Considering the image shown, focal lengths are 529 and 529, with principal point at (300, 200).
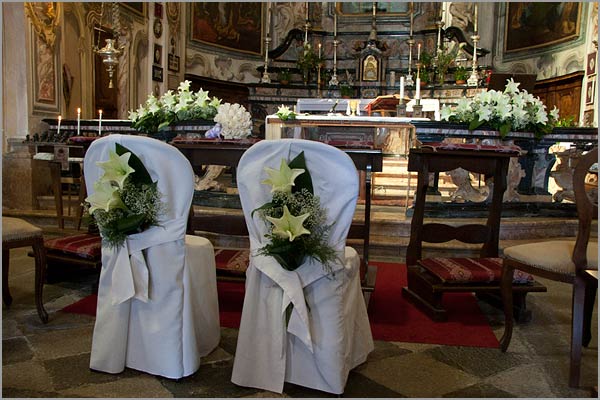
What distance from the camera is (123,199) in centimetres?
214

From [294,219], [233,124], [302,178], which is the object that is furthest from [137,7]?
[294,219]

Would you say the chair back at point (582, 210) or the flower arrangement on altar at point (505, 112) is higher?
the flower arrangement on altar at point (505, 112)

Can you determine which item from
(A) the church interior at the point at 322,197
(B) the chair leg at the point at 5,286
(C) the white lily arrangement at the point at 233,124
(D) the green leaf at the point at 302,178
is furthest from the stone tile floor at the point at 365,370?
(C) the white lily arrangement at the point at 233,124

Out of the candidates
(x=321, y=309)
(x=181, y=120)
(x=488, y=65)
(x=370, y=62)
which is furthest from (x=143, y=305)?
(x=488, y=65)

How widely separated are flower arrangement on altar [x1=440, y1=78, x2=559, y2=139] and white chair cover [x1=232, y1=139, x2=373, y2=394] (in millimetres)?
3197

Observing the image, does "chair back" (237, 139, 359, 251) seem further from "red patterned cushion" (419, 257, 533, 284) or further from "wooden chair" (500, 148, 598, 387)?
"red patterned cushion" (419, 257, 533, 284)

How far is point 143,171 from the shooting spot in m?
2.14

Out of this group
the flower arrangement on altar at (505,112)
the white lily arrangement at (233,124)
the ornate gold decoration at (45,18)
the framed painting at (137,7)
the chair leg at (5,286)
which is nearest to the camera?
the chair leg at (5,286)

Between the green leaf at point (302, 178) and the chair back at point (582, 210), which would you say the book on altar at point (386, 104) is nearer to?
the chair back at point (582, 210)

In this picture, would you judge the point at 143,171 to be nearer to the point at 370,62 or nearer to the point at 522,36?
the point at 370,62

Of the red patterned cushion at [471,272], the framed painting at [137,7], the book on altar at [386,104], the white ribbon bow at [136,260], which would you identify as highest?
the framed painting at [137,7]

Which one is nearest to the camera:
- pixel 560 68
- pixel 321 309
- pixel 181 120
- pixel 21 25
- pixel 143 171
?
pixel 321 309

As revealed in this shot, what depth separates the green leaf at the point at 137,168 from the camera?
212 cm

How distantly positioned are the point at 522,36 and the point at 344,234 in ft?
36.8
